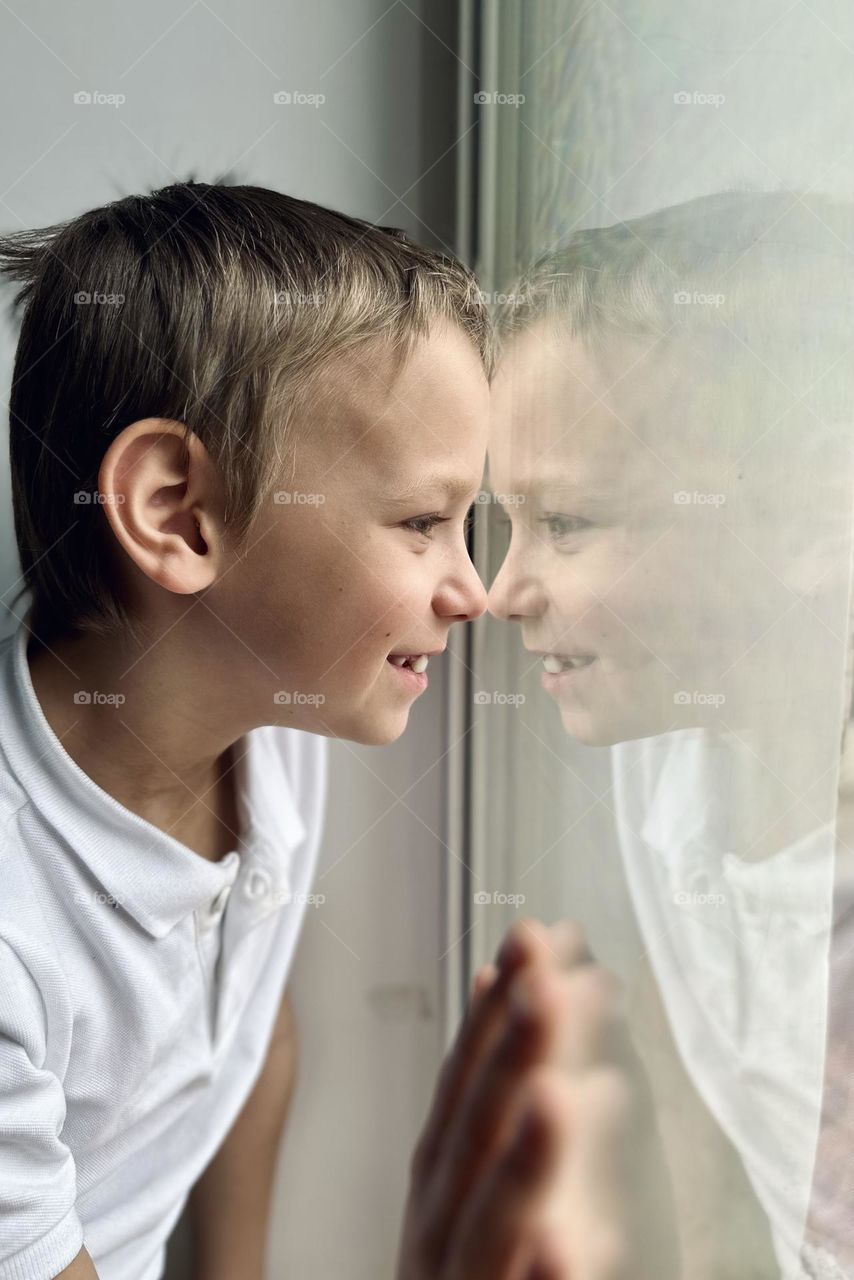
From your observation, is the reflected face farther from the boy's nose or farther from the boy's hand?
the boy's hand

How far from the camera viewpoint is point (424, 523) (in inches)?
23.5

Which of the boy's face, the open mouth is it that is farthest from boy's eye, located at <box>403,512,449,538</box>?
the open mouth

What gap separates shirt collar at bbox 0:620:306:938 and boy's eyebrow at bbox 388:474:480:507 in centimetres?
27

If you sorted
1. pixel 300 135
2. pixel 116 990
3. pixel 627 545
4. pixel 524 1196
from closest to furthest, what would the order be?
pixel 524 1196
pixel 627 545
pixel 116 990
pixel 300 135

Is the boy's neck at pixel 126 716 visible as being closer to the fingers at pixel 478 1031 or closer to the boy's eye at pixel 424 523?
the boy's eye at pixel 424 523

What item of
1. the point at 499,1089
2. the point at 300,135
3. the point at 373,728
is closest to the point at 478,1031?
the point at 499,1089

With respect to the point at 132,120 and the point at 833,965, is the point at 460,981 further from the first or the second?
the point at 132,120

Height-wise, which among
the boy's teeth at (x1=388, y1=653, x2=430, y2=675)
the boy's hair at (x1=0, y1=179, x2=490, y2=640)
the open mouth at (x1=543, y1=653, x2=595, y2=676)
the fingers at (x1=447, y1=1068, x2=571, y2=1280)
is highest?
the boy's hair at (x1=0, y1=179, x2=490, y2=640)

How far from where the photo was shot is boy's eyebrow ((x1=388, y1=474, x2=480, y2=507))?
1.90 ft

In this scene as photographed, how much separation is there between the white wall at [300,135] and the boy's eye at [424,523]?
219 mm

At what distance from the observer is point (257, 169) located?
0.73m

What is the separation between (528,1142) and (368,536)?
0.34m

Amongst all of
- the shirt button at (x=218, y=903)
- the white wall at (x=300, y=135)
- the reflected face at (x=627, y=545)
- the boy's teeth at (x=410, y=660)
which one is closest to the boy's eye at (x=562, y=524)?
the reflected face at (x=627, y=545)

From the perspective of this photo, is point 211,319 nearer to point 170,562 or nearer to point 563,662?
point 170,562
